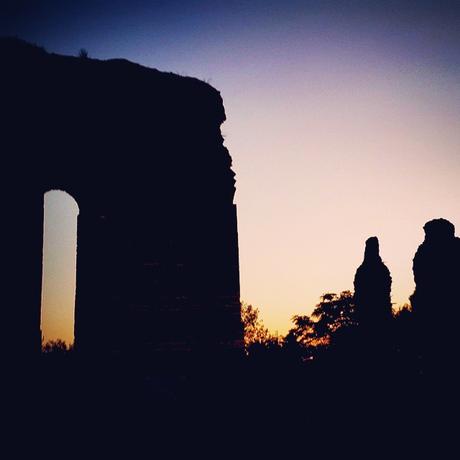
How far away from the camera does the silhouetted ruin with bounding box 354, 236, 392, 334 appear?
22844 millimetres

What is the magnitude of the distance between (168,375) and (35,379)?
3.20 meters

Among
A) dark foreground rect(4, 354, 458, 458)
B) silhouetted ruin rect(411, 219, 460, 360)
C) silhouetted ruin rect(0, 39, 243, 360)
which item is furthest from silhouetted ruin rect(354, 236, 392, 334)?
silhouetted ruin rect(0, 39, 243, 360)

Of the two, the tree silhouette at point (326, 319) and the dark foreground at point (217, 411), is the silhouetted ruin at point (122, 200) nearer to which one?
the dark foreground at point (217, 411)

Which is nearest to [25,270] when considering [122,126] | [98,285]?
[98,285]

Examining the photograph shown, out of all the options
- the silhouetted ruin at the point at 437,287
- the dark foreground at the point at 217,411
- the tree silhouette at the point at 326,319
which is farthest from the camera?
the tree silhouette at the point at 326,319

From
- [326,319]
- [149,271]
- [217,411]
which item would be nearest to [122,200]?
[149,271]

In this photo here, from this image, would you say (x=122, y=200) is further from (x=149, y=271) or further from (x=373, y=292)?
(x=373, y=292)

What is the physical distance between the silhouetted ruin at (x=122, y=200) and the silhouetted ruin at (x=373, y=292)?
527 inches

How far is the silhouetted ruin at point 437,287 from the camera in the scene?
53.2ft

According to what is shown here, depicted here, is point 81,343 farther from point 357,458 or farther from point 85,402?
point 357,458

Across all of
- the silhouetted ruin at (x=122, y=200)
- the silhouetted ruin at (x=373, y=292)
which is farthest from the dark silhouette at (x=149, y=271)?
the silhouetted ruin at (x=373, y=292)

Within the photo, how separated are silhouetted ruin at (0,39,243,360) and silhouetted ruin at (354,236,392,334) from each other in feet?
43.9

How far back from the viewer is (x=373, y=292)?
2323 cm

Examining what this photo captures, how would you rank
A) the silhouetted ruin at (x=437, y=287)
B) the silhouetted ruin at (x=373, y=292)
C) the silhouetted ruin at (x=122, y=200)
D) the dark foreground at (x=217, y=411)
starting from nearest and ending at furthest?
1. the dark foreground at (x=217, y=411)
2. the silhouetted ruin at (x=122, y=200)
3. the silhouetted ruin at (x=437, y=287)
4. the silhouetted ruin at (x=373, y=292)
